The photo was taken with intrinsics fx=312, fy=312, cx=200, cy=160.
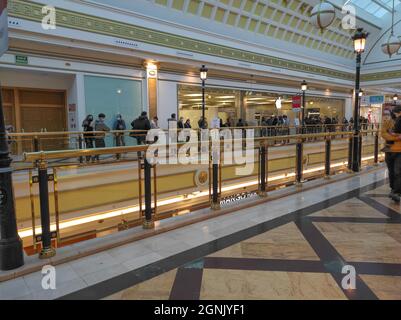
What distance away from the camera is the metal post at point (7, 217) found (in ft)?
8.64

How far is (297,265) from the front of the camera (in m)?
2.78

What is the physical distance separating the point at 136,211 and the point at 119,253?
74 cm

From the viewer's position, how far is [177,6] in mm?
14875

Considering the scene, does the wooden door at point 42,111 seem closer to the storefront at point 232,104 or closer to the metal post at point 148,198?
the storefront at point 232,104

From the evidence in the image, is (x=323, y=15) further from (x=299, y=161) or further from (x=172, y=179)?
(x=172, y=179)

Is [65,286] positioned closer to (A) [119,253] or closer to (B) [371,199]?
(A) [119,253]

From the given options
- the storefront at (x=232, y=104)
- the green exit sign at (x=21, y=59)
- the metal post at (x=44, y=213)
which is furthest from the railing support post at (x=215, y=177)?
the storefront at (x=232, y=104)

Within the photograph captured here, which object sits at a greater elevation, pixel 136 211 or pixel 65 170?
pixel 65 170

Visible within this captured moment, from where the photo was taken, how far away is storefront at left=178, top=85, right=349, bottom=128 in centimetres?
1716

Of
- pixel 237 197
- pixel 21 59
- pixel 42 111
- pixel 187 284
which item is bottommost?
pixel 187 284

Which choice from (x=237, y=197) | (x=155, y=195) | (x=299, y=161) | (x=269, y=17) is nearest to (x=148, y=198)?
(x=155, y=195)

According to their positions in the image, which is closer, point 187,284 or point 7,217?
point 187,284

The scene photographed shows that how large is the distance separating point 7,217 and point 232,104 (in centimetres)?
1785

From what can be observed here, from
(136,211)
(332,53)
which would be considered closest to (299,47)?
(332,53)
